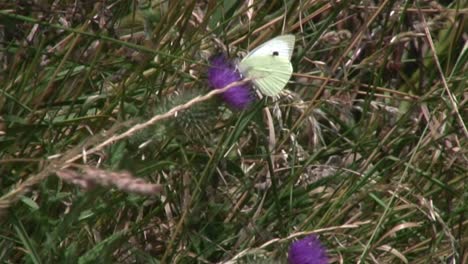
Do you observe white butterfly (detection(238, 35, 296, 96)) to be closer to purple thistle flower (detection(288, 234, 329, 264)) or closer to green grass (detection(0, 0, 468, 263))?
green grass (detection(0, 0, 468, 263))

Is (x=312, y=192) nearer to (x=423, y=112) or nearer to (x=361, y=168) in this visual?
(x=361, y=168)

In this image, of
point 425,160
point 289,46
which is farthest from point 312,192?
point 289,46

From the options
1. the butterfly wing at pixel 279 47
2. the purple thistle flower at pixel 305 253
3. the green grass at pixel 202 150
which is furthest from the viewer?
the butterfly wing at pixel 279 47

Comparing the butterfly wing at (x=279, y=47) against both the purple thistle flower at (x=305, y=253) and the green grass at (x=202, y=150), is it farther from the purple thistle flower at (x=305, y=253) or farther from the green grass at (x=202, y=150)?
the purple thistle flower at (x=305, y=253)

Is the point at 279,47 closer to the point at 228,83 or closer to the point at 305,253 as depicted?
the point at 228,83

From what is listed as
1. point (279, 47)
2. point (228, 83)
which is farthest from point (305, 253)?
point (279, 47)

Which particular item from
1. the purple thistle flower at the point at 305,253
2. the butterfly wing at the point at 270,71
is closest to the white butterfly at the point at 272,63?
the butterfly wing at the point at 270,71

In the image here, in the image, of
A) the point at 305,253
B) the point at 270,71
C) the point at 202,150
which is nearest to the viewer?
the point at 305,253
